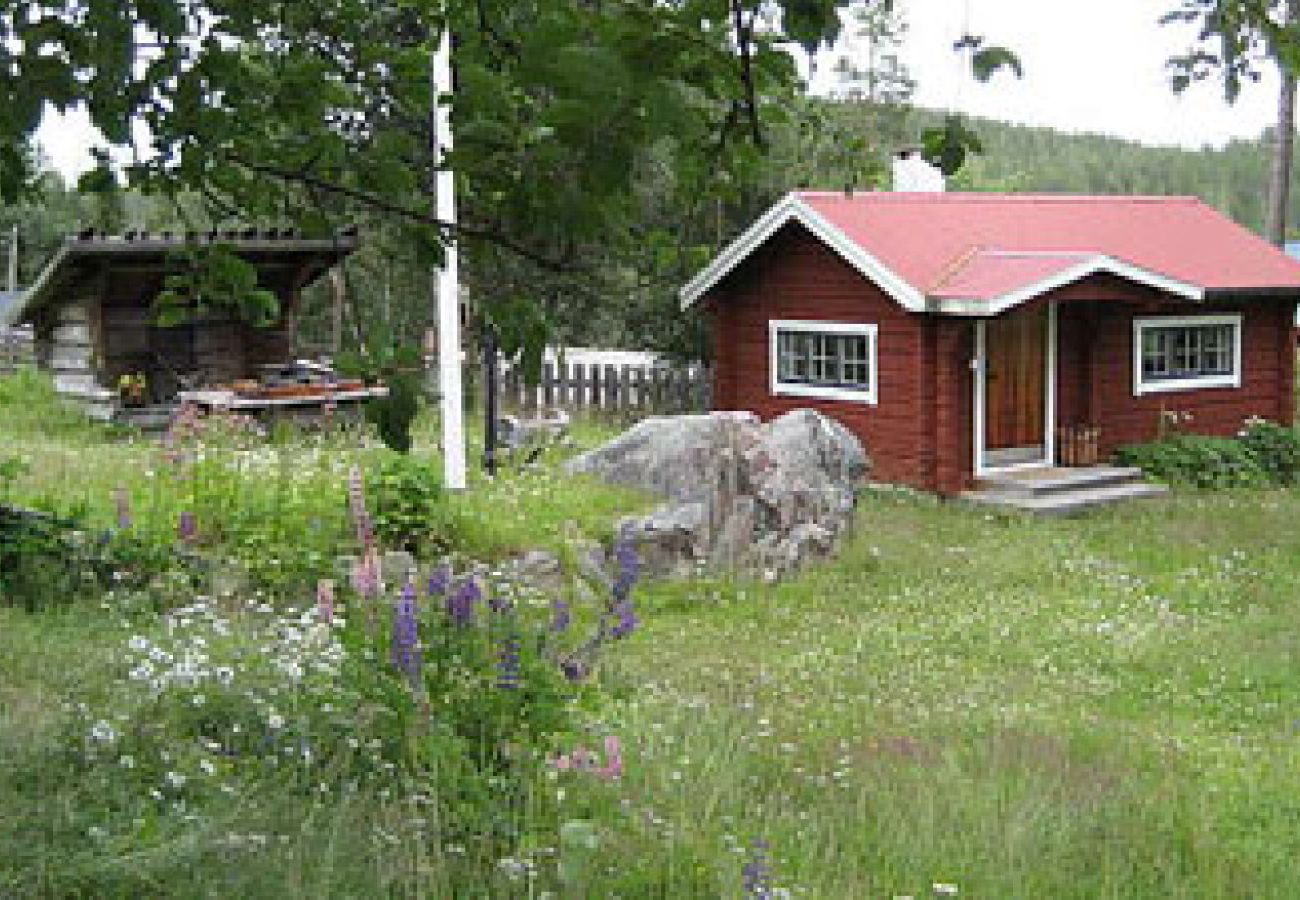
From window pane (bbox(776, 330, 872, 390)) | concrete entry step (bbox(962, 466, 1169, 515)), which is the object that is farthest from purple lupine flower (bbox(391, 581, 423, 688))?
window pane (bbox(776, 330, 872, 390))

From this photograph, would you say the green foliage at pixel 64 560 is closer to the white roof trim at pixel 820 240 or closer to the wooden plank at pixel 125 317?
the white roof trim at pixel 820 240

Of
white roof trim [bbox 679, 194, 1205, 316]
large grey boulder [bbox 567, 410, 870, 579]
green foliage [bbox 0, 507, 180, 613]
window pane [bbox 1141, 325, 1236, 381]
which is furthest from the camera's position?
window pane [bbox 1141, 325, 1236, 381]

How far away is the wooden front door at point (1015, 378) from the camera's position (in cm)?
1903

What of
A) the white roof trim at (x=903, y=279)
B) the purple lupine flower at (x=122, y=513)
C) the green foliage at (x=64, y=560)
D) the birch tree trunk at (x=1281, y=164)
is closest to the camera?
the green foliage at (x=64, y=560)

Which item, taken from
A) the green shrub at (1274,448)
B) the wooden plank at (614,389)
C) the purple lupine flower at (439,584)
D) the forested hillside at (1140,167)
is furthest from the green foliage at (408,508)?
the forested hillside at (1140,167)

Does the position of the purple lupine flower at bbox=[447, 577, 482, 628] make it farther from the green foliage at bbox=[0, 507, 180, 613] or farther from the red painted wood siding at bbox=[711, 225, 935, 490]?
the red painted wood siding at bbox=[711, 225, 935, 490]

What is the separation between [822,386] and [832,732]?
12.5m

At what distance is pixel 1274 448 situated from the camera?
2080cm

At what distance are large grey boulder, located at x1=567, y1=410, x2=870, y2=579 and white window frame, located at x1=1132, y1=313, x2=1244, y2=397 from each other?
6774 mm

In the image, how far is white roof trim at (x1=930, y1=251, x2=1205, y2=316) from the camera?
17.2 metres

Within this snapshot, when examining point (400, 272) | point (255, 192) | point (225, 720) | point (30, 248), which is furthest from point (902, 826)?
point (30, 248)

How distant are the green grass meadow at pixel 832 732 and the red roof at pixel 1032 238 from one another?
3564mm

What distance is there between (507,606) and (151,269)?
1520cm

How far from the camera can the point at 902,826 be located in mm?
5535
